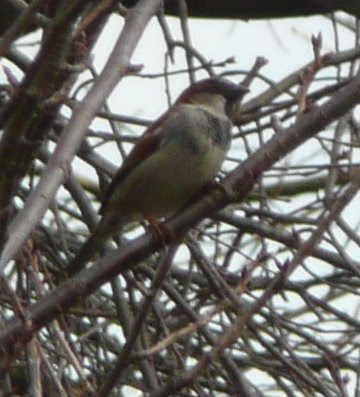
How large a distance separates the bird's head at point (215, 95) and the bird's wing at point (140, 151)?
6.8 inches

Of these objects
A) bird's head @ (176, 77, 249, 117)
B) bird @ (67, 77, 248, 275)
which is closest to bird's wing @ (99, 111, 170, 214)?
bird @ (67, 77, 248, 275)

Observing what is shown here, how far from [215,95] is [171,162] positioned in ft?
1.33

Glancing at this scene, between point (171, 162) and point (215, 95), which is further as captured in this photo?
point (215, 95)

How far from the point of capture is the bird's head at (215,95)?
472 cm

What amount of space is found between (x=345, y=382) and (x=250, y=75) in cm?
86

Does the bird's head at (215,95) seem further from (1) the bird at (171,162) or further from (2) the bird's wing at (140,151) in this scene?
(2) the bird's wing at (140,151)

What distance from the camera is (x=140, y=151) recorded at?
4.66 meters

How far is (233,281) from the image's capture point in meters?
4.56

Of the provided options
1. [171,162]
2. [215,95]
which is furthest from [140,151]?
[215,95]

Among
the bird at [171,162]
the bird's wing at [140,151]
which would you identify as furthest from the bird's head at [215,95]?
the bird's wing at [140,151]

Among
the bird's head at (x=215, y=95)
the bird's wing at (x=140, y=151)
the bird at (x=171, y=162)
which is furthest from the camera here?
the bird's head at (x=215, y=95)

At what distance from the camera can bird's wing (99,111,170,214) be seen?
454 centimetres

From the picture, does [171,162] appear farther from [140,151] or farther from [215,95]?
[215,95]

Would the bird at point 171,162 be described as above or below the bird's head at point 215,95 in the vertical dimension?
below
